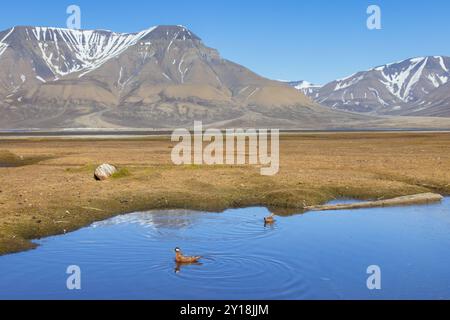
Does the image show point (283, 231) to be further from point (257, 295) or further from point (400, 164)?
point (400, 164)

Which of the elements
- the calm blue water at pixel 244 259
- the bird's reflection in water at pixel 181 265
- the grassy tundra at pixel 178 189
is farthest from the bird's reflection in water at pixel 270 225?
the bird's reflection in water at pixel 181 265

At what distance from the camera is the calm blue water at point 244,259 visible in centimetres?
1664

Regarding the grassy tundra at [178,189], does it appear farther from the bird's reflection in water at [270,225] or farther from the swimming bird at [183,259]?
the swimming bird at [183,259]

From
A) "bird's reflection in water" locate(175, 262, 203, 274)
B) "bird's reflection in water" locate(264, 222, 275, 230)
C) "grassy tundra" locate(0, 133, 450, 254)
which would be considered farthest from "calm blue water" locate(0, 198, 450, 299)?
"grassy tundra" locate(0, 133, 450, 254)

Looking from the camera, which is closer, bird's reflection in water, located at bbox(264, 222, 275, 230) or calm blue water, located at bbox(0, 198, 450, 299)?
calm blue water, located at bbox(0, 198, 450, 299)

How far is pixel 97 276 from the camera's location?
18.1 m

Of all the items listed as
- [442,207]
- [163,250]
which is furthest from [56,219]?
[442,207]

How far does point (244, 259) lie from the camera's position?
19.9 meters

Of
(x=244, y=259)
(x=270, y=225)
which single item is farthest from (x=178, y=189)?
(x=244, y=259)

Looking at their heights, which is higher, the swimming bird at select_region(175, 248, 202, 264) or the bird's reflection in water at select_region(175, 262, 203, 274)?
the swimming bird at select_region(175, 248, 202, 264)

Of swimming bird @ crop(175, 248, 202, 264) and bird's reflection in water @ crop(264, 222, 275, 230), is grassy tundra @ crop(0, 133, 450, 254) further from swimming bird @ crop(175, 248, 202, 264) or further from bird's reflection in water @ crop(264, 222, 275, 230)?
swimming bird @ crop(175, 248, 202, 264)

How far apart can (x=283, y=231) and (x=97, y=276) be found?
9.37m

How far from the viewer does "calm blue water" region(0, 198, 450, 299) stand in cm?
1664
